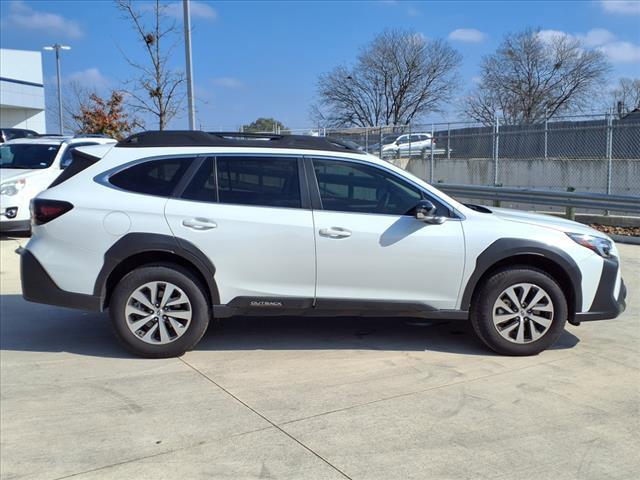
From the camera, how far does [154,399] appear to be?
167 inches

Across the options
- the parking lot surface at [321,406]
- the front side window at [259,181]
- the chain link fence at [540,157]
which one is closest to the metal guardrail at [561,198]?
the chain link fence at [540,157]

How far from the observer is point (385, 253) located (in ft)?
16.1

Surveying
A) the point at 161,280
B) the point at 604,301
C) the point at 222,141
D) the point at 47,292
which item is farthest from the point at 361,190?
the point at 47,292

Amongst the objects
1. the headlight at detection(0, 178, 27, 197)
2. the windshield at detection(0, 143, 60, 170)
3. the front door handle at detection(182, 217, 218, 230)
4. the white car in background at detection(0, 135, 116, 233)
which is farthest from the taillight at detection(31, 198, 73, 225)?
the windshield at detection(0, 143, 60, 170)

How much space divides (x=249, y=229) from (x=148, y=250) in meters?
0.80

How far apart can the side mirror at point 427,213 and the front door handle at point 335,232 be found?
0.56 metres

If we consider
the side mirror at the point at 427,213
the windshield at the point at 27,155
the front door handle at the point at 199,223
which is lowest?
the front door handle at the point at 199,223

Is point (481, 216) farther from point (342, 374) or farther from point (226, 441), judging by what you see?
point (226, 441)

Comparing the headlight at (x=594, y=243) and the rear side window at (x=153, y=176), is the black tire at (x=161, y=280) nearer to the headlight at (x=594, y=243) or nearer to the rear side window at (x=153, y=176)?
the rear side window at (x=153, y=176)

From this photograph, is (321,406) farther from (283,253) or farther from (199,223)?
(199,223)

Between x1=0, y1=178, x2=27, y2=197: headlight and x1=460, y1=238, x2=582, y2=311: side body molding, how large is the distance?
863 cm

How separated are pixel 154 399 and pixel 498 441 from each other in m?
2.25

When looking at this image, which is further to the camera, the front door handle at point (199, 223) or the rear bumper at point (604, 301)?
the rear bumper at point (604, 301)

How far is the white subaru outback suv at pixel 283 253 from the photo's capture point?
4.89 metres
